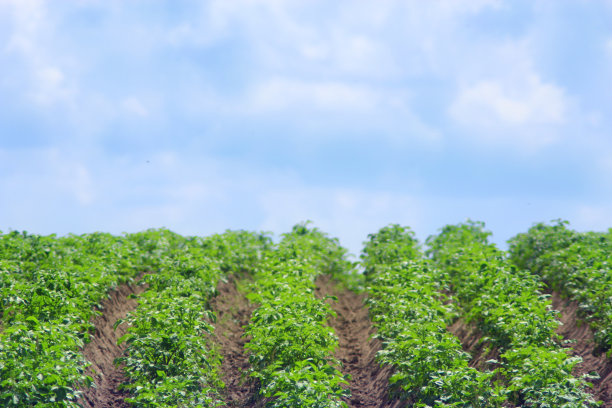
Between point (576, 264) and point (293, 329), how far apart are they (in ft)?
24.3

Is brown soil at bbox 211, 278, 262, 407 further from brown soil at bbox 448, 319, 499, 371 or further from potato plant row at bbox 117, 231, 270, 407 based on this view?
brown soil at bbox 448, 319, 499, 371

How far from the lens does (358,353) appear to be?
13.6m

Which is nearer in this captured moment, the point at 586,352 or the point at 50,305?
the point at 50,305

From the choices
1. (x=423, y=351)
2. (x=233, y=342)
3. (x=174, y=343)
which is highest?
(x=233, y=342)

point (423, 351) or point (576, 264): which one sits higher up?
point (576, 264)

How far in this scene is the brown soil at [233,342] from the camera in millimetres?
11000

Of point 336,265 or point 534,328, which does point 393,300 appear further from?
point 336,265

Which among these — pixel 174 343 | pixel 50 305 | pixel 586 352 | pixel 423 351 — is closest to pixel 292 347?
pixel 174 343

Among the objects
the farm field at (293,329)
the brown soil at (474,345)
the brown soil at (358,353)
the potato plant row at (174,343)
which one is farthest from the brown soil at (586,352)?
the potato plant row at (174,343)

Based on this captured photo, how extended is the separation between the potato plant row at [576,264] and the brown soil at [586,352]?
9.2 inches

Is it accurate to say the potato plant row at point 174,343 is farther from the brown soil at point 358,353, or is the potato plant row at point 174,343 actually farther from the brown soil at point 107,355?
the brown soil at point 358,353

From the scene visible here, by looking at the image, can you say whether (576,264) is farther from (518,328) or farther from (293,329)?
(293,329)

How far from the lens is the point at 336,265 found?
1855cm

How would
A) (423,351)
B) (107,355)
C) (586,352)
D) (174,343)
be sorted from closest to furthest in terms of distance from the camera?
(423,351)
(174,343)
(586,352)
(107,355)
